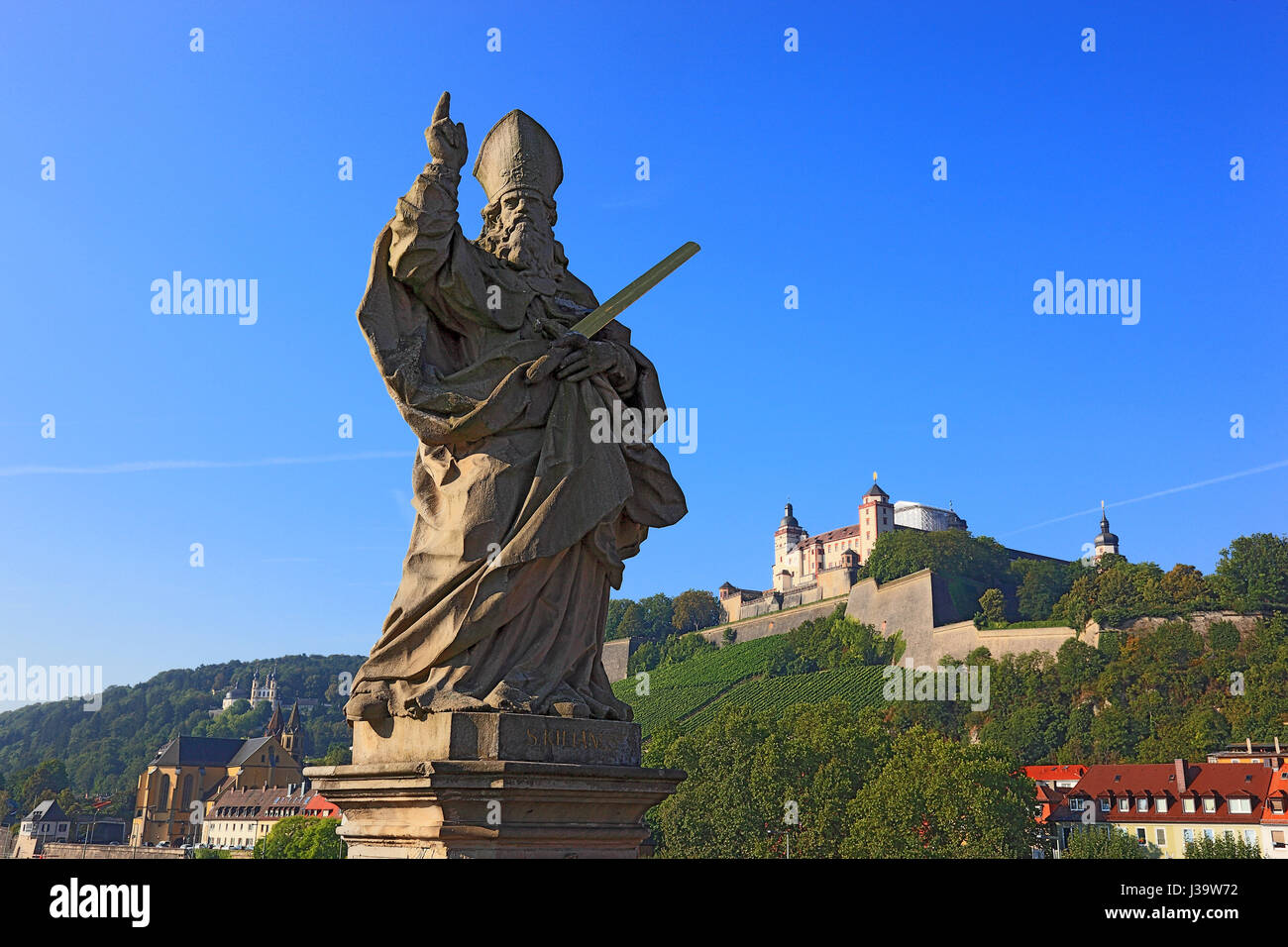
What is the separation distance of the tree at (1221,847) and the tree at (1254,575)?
35.4 metres

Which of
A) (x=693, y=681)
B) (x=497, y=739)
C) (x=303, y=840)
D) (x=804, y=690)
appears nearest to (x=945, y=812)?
(x=303, y=840)

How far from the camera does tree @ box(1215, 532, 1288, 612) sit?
265ft

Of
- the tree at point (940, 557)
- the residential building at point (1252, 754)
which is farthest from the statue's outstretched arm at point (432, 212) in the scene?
the tree at point (940, 557)

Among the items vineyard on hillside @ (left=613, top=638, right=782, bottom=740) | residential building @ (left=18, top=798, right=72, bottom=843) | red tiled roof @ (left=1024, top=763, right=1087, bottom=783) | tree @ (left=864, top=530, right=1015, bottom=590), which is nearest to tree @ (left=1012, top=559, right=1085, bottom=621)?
tree @ (left=864, top=530, right=1015, bottom=590)

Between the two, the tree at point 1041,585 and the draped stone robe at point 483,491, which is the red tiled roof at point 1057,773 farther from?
the draped stone robe at point 483,491

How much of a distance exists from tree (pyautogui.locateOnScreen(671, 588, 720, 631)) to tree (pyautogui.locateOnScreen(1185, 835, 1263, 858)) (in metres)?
69.5

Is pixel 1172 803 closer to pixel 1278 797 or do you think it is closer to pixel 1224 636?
pixel 1278 797

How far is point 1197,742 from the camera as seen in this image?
6638cm

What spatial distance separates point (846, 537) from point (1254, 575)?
41047 mm

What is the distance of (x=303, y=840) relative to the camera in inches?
2186

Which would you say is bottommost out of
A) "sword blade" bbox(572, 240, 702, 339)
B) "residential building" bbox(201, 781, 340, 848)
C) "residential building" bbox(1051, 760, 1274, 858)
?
"residential building" bbox(201, 781, 340, 848)

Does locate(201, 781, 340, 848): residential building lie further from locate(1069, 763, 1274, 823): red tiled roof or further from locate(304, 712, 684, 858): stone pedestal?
locate(304, 712, 684, 858): stone pedestal

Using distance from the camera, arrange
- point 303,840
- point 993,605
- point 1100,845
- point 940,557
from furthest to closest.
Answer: point 940,557, point 993,605, point 303,840, point 1100,845
